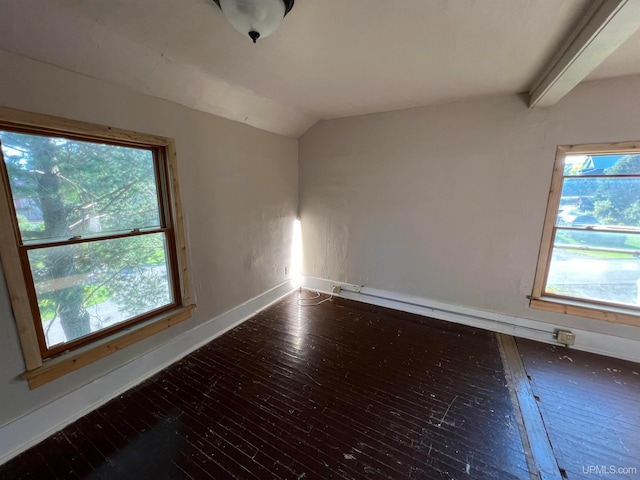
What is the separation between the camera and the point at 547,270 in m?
2.61

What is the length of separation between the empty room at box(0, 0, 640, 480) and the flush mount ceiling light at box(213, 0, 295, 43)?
0.4 inches

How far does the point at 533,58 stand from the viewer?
1818mm

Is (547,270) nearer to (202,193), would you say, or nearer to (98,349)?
(202,193)

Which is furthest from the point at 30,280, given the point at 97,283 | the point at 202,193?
the point at 202,193

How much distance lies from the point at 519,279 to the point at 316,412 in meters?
2.45

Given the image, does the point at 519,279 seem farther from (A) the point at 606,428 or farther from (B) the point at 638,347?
(A) the point at 606,428

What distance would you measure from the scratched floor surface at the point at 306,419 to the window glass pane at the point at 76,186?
4.32 feet

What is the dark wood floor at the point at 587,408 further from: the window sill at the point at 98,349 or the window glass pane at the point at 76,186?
the window glass pane at the point at 76,186

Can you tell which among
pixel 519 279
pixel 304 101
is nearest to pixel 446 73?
pixel 304 101

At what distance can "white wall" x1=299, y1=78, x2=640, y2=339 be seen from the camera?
240 centimetres

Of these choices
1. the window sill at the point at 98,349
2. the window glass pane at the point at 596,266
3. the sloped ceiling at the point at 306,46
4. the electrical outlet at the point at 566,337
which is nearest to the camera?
the sloped ceiling at the point at 306,46

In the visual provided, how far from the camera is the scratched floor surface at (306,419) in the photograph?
146 cm

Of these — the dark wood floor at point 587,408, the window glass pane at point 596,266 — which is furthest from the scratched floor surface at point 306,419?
the window glass pane at point 596,266

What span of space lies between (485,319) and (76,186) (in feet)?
12.8
